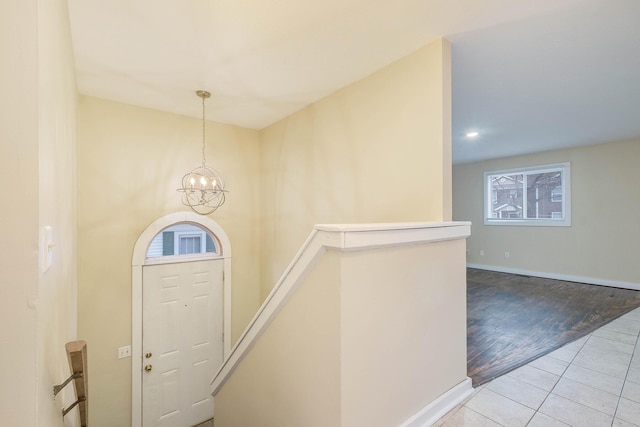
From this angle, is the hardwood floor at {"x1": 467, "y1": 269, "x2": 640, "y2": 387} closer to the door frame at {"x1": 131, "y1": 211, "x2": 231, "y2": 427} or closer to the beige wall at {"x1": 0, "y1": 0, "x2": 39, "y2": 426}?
the beige wall at {"x1": 0, "y1": 0, "x2": 39, "y2": 426}

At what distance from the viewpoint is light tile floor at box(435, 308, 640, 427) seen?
5.42ft

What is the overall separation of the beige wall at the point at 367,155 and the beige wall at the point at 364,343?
2.13ft

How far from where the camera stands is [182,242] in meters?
4.36

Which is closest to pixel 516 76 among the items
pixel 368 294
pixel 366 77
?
pixel 366 77

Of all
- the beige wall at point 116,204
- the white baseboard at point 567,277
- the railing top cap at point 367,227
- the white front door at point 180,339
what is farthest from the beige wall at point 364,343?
the white baseboard at point 567,277

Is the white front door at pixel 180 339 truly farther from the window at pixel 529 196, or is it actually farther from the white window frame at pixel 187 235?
the window at pixel 529 196

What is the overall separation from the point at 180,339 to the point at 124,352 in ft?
1.99

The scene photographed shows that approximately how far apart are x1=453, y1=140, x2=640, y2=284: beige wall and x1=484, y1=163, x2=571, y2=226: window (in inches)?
5.3

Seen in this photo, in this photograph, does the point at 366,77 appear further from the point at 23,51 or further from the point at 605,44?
the point at 23,51

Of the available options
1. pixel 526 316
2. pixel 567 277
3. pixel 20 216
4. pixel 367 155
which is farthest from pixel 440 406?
pixel 567 277

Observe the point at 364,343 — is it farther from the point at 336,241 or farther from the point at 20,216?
the point at 20,216

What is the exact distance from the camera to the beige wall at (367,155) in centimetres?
213

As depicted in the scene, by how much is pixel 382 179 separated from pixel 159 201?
2812 millimetres

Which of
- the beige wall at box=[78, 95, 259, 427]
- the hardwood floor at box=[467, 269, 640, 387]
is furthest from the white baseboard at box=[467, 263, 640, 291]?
the beige wall at box=[78, 95, 259, 427]
